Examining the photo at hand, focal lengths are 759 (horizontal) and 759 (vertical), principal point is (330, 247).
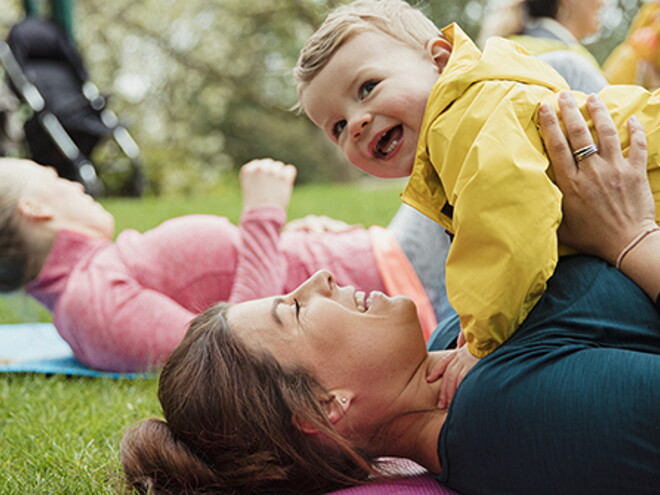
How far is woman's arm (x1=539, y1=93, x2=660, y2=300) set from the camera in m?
1.76

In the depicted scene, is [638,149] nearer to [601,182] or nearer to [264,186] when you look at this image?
[601,182]

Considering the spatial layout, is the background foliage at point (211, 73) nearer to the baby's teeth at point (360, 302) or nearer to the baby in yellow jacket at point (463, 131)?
the baby in yellow jacket at point (463, 131)

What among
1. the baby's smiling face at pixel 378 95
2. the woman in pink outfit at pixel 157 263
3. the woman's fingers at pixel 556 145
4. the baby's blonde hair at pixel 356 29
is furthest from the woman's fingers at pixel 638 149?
the woman in pink outfit at pixel 157 263

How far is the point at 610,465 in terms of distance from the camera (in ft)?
4.91

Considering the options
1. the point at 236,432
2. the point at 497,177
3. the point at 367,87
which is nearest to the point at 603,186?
the point at 497,177

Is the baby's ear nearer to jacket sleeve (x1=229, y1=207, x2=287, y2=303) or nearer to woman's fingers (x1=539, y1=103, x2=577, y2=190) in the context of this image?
woman's fingers (x1=539, y1=103, x2=577, y2=190)

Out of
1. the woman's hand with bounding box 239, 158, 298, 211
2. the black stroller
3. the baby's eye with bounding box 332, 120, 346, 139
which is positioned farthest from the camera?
the black stroller

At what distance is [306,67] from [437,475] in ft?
4.00

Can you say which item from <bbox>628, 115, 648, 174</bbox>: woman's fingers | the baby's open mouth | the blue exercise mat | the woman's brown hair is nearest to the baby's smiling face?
the baby's open mouth

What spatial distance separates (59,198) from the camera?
3402 mm

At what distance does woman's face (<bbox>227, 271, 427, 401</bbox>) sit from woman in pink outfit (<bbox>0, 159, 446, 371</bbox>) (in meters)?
1.01

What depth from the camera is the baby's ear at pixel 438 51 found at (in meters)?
2.24

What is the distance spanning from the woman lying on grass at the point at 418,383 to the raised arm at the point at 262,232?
95 centimetres

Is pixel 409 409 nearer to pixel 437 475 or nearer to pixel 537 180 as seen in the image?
pixel 437 475
